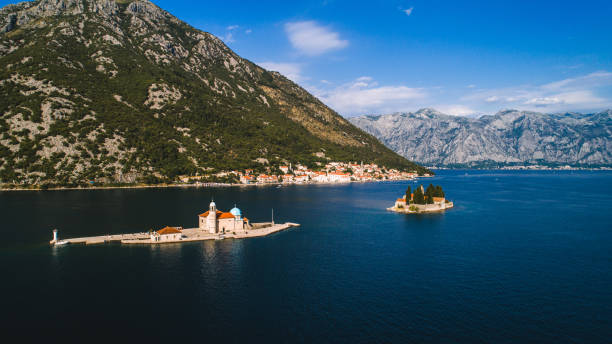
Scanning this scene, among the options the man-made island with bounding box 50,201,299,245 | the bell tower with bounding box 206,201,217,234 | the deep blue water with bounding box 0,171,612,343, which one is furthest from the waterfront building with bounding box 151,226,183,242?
the bell tower with bounding box 206,201,217,234

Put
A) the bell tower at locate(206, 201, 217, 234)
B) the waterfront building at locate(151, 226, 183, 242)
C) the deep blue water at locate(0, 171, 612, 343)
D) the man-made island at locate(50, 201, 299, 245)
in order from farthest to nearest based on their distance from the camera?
the bell tower at locate(206, 201, 217, 234), the waterfront building at locate(151, 226, 183, 242), the man-made island at locate(50, 201, 299, 245), the deep blue water at locate(0, 171, 612, 343)

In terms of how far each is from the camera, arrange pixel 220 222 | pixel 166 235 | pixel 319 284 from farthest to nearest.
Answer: pixel 220 222 < pixel 166 235 < pixel 319 284

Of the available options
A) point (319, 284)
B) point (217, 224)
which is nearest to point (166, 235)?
point (217, 224)

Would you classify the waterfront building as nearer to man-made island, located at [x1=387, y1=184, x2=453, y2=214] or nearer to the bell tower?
the bell tower

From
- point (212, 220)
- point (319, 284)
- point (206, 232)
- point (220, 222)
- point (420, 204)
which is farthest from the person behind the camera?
point (420, 204)

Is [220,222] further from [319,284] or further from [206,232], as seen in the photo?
[319,284]

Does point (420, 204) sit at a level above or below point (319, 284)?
above
